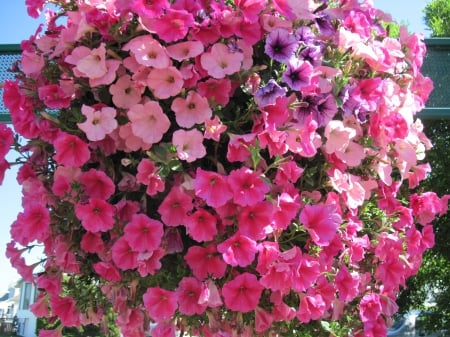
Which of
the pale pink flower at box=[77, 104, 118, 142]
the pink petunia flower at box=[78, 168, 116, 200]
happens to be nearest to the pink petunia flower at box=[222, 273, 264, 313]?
the pink petunia flower at box=[78, 168, 116, 200]

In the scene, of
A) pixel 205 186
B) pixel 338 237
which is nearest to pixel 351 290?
pixel 338 237

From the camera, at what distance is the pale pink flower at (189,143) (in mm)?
1617

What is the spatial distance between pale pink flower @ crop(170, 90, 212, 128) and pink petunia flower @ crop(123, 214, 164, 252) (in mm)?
292

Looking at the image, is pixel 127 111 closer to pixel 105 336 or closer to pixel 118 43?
pixel 118 43

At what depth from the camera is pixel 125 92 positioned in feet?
5.75

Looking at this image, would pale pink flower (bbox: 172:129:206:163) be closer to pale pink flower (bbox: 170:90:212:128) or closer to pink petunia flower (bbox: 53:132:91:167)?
pale pink flower (bbox: 170:90:212:128)

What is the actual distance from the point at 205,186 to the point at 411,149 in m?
0.83

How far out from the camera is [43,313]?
6.60ft

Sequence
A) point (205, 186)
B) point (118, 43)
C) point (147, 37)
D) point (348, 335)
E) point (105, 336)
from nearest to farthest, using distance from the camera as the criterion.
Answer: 1. point (205, 186)
2. point (147, 37)
3. point (118, 43)
4. point (348, 335)
5. point (105, 336)

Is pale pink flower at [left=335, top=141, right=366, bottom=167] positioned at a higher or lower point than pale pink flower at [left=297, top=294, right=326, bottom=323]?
higher

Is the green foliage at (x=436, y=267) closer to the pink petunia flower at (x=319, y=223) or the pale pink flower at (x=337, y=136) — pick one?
the pale pink flower at (x=337, y=136)


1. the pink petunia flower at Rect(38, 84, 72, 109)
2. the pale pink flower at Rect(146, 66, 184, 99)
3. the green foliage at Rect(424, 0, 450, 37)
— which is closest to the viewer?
the pale pink flower at Rect(146, 66, 184, 99)

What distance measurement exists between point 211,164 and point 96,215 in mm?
381

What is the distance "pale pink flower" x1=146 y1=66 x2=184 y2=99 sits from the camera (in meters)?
1.67
